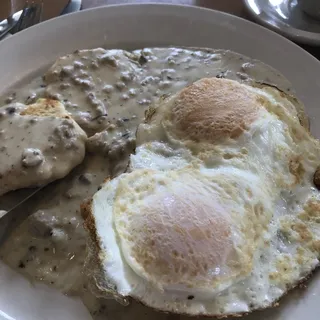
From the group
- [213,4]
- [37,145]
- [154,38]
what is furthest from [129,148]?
[213,4]

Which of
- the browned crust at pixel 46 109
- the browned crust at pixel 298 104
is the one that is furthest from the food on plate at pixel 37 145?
the browned crust at pixel 298 104

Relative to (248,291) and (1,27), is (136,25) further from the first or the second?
(248,291)

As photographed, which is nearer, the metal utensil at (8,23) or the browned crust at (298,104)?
the browned crust at (298,104)

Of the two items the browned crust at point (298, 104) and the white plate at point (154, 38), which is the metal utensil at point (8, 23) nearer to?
the white plate at point (154, 38)

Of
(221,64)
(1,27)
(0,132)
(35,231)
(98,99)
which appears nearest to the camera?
(35,231)

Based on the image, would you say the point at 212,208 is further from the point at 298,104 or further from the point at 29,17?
the point at 29,17

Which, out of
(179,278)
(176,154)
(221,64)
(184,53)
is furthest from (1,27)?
(179,278)

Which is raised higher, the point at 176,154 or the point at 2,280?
the point at 176,154
